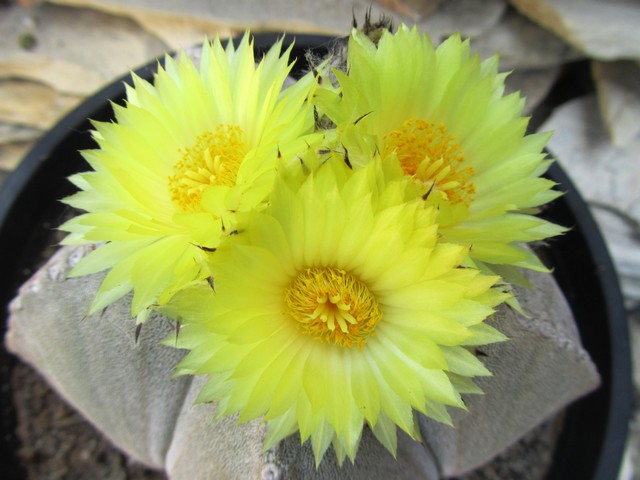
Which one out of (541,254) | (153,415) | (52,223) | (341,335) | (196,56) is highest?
(196,56)

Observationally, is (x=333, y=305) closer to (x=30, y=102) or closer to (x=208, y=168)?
(x=208, y=168)

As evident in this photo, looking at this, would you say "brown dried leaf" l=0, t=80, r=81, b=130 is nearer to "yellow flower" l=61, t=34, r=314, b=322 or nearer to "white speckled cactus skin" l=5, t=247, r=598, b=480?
"white speckled cactus skin" l=5, t=247, r=598, b=480

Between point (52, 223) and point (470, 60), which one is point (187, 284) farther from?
point (52, 223)

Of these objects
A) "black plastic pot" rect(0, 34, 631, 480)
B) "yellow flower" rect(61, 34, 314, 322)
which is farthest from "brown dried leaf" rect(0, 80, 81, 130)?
"yellow flower" rect(61, 34, 314, 322)

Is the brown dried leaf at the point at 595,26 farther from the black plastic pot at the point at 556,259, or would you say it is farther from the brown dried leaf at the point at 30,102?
the brown dried leaf at the point at 30,102

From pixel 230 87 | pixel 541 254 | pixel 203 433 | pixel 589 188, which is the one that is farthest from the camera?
pixel 589 188

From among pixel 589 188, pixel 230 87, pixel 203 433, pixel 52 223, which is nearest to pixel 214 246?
pixel 230 87
